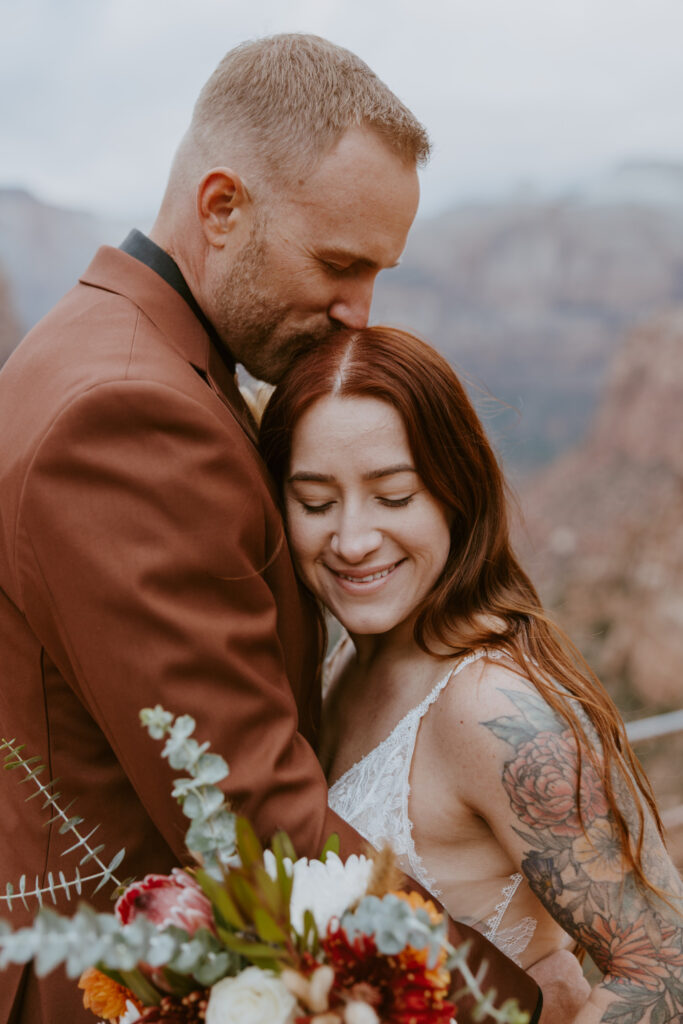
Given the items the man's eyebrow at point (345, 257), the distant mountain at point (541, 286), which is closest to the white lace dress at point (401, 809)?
the man's eyebrow at point (345, 257)

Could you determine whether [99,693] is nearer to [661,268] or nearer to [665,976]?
[665,976]

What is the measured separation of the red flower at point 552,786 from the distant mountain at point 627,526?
7.08 meters

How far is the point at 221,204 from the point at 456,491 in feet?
2.51

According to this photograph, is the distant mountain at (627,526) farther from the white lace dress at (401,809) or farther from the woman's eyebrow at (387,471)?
the woman's eyebrow at (387,471)

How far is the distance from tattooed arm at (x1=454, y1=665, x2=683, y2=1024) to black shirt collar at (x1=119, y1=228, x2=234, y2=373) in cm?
103

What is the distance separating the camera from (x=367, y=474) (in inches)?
65.7

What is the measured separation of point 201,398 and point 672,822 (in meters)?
3.32

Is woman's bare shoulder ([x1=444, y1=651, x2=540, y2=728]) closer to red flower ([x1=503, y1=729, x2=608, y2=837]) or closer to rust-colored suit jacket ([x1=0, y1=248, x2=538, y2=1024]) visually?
red flower ([x1=503, y1=729, x2=608, y2=837])

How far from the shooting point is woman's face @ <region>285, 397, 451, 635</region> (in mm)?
1675

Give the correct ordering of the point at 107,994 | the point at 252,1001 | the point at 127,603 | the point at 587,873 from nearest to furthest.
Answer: the point at 252,1001
the point at 107,994
the point at 127,603
the point at 587,873

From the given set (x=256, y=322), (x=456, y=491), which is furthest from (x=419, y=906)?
(x=256, y=322)

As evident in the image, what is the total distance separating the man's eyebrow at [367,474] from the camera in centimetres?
167

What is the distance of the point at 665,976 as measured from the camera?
1425 mm

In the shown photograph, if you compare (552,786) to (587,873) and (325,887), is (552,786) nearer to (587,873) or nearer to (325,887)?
(587,873)
